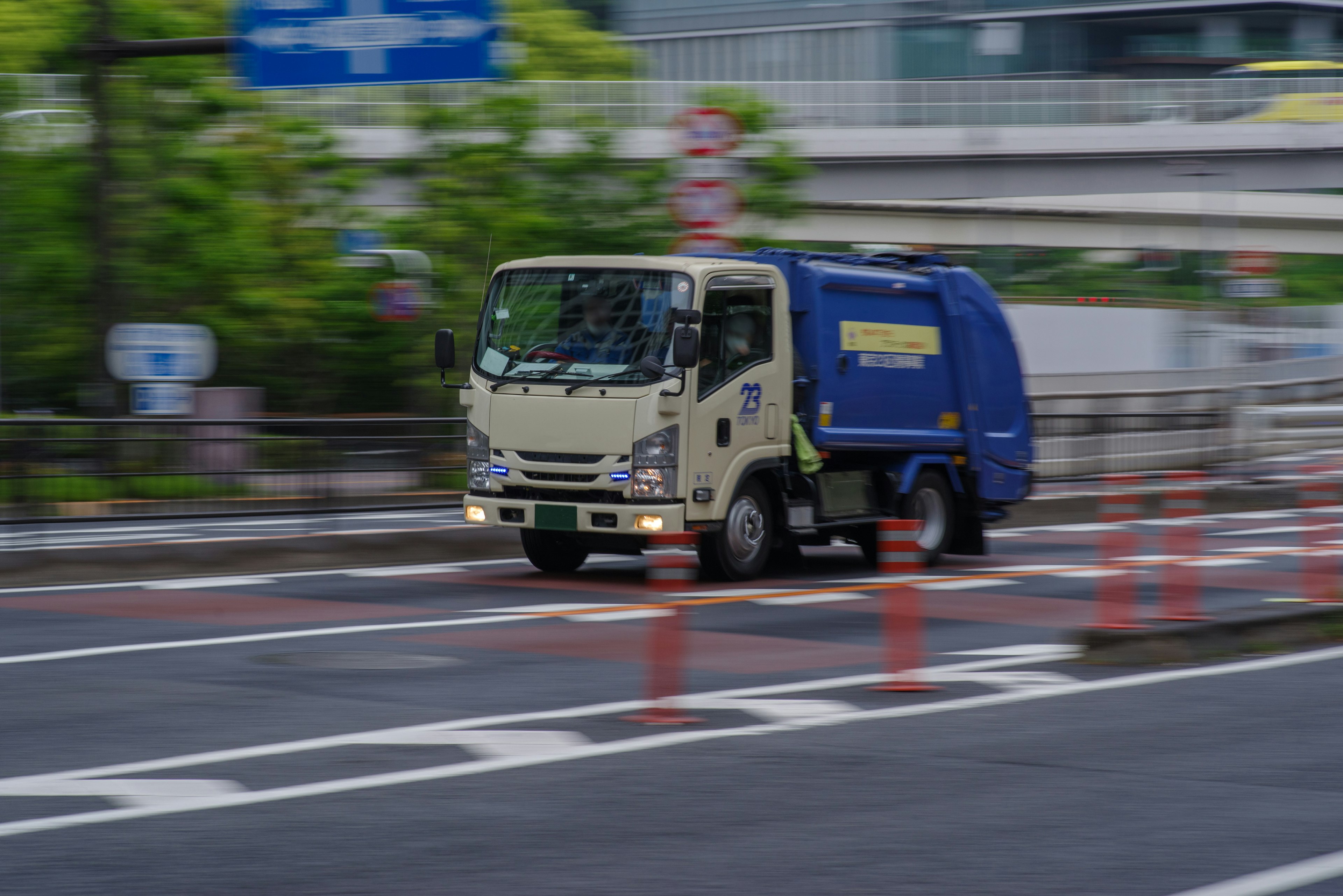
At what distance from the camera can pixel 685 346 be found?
1352 cm

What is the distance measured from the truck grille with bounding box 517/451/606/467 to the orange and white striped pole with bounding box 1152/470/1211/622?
4.29 metres

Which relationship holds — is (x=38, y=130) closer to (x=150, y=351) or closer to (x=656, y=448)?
(x=150, y=351)

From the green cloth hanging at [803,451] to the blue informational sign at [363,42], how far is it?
5.65 meters

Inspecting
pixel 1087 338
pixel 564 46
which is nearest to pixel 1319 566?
pixel 1087 338

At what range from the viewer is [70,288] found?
32.3 meters

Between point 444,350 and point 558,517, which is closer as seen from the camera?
point 558,517

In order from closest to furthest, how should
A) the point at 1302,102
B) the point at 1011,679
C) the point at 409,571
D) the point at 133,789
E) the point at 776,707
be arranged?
the point at 133,789
the point at 776,707
the point at 1011,679
the point at 409,571
the point at 1302,102

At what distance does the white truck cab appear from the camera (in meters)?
13.8

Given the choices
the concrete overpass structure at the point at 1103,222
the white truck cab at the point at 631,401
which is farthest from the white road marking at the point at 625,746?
the concrete overpass structure at the point at 1103,222

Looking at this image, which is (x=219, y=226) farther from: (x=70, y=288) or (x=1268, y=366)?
(x=1268, y=366)

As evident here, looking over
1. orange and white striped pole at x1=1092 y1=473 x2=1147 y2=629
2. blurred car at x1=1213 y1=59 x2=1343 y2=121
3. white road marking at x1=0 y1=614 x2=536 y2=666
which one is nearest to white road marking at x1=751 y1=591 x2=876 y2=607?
orange and white striped pole at x1=1092 y1=473 x2=1147 y2=629

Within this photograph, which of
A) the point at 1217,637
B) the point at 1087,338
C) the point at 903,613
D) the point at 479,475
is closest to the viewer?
the point at 903,613

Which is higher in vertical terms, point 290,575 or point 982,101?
point 982,101

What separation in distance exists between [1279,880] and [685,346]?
27.7 feet
